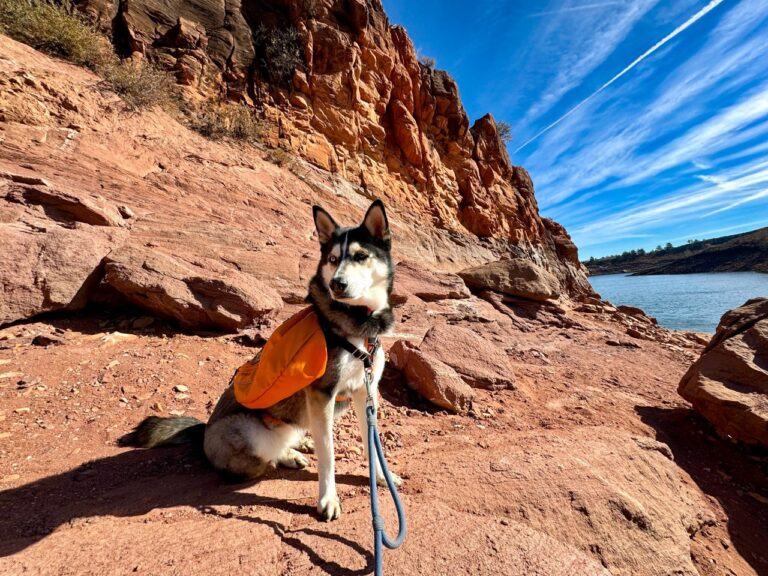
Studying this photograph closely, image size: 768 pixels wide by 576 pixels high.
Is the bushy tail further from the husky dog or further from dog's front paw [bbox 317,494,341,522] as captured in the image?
dog's front paw [bbox 317,494,341,522]

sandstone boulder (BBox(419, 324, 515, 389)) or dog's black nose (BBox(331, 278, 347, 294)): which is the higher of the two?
dog's black nose (BBox(331, 278, 347, 294))

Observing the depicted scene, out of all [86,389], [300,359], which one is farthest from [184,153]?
[300,359]

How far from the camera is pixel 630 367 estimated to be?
311 inches

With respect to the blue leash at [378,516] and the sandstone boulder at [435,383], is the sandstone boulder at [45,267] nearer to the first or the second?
the sandstone boulder at [435,383]

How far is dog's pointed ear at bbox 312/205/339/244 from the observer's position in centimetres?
327

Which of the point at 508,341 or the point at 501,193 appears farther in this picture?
the point at 501,193

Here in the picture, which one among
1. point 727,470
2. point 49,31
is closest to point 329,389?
point 727,470

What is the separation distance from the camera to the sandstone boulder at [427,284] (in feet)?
34.1

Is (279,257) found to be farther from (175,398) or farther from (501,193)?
(501,193)

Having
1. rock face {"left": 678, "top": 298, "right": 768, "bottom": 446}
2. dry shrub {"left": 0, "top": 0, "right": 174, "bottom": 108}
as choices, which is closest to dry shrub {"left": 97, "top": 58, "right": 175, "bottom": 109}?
dry shrub {"left": 0, "top": 0, "right": 174, "bottom": 108}

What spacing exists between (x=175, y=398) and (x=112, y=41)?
14.8m

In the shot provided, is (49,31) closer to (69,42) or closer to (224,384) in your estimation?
(69,42)

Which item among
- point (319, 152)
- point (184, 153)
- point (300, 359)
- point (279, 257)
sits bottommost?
point (300, 359)

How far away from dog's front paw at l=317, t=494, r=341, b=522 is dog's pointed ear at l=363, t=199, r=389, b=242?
87.2 inches
